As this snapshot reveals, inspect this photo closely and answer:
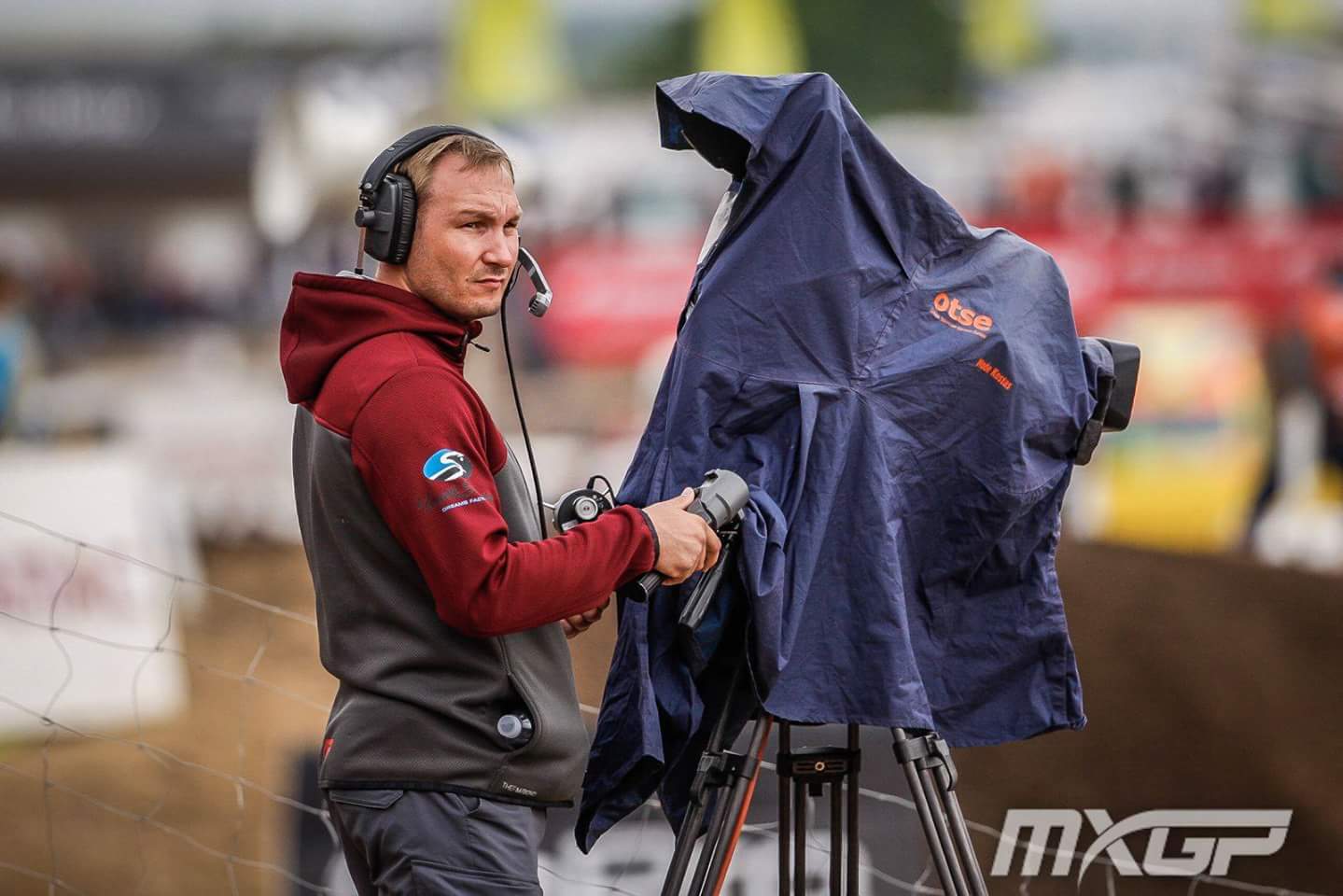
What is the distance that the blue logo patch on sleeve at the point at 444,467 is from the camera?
5.88 feet

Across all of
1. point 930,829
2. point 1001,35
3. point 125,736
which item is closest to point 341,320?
point 930,829

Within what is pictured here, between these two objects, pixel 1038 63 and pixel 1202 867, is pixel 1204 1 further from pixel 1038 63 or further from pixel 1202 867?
pixel 1202 867

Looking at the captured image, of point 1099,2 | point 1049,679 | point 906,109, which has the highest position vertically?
point 1099,2

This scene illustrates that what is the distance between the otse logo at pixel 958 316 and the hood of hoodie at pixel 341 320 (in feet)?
2.21

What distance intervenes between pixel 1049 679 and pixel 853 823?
13.6 inches

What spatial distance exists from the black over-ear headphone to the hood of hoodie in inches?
2.0

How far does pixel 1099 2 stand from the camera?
1224cm

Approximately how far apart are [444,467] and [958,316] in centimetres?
78

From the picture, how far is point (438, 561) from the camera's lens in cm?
180

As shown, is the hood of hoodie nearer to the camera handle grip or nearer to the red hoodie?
the red hoodie

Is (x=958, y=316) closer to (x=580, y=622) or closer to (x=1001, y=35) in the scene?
(x=580, y=622)

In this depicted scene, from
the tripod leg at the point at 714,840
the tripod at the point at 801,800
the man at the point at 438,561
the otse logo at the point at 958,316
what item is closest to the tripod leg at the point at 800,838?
the tripod at the point at 801,800

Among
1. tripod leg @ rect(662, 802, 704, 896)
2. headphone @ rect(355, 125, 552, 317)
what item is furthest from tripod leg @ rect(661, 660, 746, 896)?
headphone @ rect(355, 125, 552, 317)

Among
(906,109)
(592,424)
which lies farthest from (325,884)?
(906,109)
